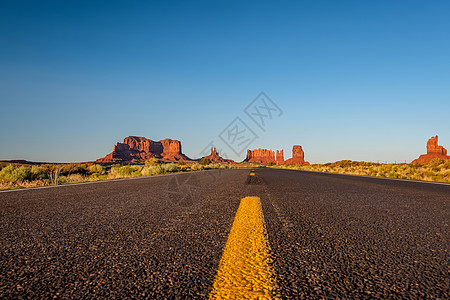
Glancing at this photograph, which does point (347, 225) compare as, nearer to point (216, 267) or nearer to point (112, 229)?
point (216, 267)

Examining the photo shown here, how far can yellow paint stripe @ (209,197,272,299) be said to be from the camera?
1.27 metres

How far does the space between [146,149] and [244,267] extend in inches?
6508

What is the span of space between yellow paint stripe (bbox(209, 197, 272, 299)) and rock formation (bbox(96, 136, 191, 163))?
140908 mm

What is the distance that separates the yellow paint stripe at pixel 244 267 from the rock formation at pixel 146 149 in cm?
14091

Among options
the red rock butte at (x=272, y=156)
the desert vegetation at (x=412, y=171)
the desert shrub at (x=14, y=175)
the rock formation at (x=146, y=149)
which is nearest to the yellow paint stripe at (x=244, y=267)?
the desert shrub at (x=14, y=175)

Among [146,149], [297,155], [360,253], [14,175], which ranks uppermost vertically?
[146,149]

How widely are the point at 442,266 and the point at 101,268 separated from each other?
2067mm

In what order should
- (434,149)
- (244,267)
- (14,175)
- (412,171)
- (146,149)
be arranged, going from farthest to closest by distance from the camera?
(146,149) → (434,149) → (412,171) → (14,175) → (244,267)

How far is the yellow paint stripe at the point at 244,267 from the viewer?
1.27 meters

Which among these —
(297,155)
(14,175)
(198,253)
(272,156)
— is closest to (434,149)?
(297,155)

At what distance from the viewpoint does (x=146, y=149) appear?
16025cm

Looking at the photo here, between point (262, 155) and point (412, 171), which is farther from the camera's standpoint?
point (262, 155)

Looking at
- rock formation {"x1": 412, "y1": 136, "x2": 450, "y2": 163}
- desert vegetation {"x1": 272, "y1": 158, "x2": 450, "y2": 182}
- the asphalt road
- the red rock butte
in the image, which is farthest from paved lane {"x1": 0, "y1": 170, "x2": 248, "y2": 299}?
the red rock butte

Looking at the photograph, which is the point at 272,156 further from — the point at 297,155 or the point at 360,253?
the point at 360,253
